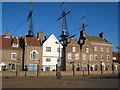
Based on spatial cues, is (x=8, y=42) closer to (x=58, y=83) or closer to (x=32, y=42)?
(x=32, y=42)

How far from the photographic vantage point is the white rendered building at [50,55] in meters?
60.8

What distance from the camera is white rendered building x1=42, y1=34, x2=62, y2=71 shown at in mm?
60844

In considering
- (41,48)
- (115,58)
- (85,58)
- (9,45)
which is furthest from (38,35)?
(115,58)

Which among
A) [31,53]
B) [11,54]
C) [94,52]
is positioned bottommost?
[11,54]

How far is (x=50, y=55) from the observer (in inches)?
2426

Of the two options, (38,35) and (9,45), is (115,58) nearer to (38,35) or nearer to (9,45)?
(38,35)

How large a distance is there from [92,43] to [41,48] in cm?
1911

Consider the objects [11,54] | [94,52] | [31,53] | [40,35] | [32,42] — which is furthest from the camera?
[94,52]

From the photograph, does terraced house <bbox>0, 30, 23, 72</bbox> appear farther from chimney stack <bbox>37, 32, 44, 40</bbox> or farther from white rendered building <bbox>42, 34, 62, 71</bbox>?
chimney stack <bbox>37, 32, 44, 40</bbox>

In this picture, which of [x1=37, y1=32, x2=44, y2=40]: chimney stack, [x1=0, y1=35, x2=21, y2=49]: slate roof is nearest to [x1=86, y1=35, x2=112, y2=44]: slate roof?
[x1=37, y1=32, x2=44, y2=40]: chimney stack

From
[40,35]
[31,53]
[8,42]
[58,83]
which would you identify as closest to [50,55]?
[31,53]

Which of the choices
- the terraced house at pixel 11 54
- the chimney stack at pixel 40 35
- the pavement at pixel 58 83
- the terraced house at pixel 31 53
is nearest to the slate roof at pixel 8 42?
the terraced house at pixel 11 54

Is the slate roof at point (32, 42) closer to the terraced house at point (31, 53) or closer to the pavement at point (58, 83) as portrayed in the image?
the terraced house at point (31, 53)

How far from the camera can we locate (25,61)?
56.7 meters
